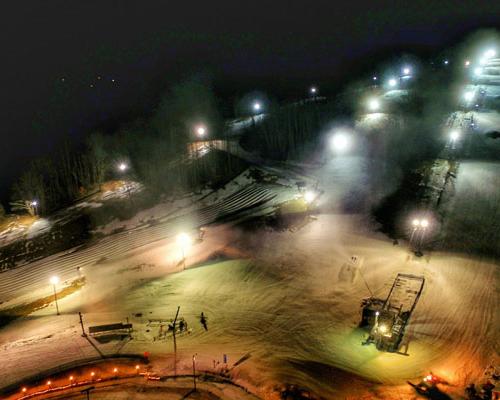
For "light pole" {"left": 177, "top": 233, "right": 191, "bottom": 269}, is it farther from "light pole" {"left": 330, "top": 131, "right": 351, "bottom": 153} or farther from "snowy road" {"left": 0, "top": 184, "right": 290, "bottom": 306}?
"light pole" {"left": 330, "top": 131, "right": 351, "bottom": 153}

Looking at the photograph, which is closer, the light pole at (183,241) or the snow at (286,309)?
the snow at (286,309)

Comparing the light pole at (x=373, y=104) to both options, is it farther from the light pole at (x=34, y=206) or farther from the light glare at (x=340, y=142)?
the light pole at (x=34, y=206)

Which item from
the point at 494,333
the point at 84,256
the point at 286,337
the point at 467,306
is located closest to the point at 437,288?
the point at 467,306

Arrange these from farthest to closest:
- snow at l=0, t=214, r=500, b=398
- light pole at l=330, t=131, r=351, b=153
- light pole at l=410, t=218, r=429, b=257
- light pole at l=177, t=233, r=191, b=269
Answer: light pole at l=330, t=131, r=351, b=153 < light pole at l=177, t=233, r=191, b=269 < light pole at l=410, t=218, r=429, b=257 < snow at l=0, t=214, r=500, b=398

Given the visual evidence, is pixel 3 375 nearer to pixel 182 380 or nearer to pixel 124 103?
pixel 182 380

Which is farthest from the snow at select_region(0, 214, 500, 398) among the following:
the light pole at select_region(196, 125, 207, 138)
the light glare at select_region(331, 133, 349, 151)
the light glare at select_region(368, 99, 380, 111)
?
the light glare at select_region(368, 99, 380, 111)

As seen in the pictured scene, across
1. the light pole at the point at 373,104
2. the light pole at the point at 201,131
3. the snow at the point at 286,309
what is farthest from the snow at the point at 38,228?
the light pole at the point at 373,104

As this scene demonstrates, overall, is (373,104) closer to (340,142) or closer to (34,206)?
(340,142)

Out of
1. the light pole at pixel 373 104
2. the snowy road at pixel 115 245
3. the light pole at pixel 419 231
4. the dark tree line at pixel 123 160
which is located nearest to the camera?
the light pole at pixel 419 231

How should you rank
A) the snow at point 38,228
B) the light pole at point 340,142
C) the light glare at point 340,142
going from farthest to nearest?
1. the light glare at point 340,142
2. the light pole at point 340,142
3. the snow at point 38,228

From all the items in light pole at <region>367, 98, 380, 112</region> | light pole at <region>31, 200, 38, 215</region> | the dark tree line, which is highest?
light pole at <region>367, 98, 380, 112</region>

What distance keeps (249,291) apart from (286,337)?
15.2ft

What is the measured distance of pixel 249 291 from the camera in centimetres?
2250

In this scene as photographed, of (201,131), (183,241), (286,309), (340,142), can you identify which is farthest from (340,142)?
(286,309)
